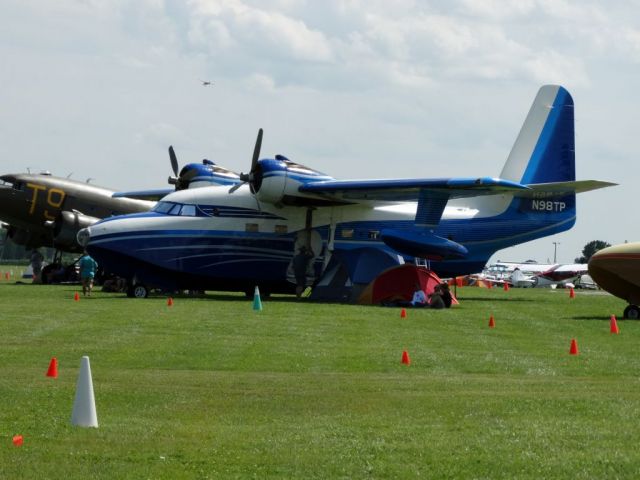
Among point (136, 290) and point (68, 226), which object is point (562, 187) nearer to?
point (136, 290)

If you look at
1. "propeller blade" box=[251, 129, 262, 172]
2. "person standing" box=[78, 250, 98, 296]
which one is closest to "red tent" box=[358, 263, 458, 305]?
"propeller blade" box=[251, 129, 262, 172]

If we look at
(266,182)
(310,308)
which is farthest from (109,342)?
Answer: (266,182)

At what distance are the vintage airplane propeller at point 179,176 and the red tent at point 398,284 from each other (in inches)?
444

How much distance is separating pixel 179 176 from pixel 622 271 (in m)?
21.1

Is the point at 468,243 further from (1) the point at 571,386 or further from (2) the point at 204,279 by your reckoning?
(1) the point at 571,386

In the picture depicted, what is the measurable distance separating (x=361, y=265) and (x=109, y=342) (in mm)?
18245

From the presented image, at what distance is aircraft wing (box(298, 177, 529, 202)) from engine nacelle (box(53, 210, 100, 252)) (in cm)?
1459

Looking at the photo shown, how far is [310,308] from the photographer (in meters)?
35.2

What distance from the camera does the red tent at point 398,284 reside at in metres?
38.7

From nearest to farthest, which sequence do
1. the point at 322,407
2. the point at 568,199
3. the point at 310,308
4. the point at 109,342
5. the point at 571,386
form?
the point at 322,407, the point at 571,386, the point at 109,342, the point at 310,308, the point at 568,199

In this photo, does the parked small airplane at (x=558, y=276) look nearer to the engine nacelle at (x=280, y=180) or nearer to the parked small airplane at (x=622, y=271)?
the engine nacelle at (x=280, y=180)

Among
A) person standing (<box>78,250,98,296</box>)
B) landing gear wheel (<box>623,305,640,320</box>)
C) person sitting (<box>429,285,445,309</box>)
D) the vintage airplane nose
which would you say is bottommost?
landing gear wheel (<box>623,305,640,320</box>)

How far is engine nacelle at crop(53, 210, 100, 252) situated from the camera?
50031 millimetres

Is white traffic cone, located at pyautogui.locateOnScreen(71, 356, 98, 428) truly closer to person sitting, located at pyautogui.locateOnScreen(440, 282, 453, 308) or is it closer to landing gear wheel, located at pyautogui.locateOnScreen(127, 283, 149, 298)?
person sitting, located at pyautogui.locateOnScreen(440, 282, 453, 308)
